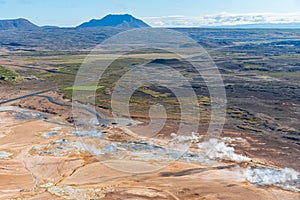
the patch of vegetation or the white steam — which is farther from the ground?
the patch of vegetation

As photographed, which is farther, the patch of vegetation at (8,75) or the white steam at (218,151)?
the patch of vegetation at (8,75)

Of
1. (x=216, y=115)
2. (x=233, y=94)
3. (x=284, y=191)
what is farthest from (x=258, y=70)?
(x=284, y=191)

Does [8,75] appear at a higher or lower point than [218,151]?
higher

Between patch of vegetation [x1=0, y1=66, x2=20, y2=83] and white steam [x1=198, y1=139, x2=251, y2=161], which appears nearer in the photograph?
white steam [x1=198, y1=139, x2=251, y2=161]

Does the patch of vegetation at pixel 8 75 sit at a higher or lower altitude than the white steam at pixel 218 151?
higher

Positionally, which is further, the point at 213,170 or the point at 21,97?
the point at 21,97

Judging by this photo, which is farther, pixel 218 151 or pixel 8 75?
pixel 8 75

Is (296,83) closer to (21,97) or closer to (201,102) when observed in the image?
(201,102)

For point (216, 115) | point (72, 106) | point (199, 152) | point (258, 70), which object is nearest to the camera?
point (199, 152)
